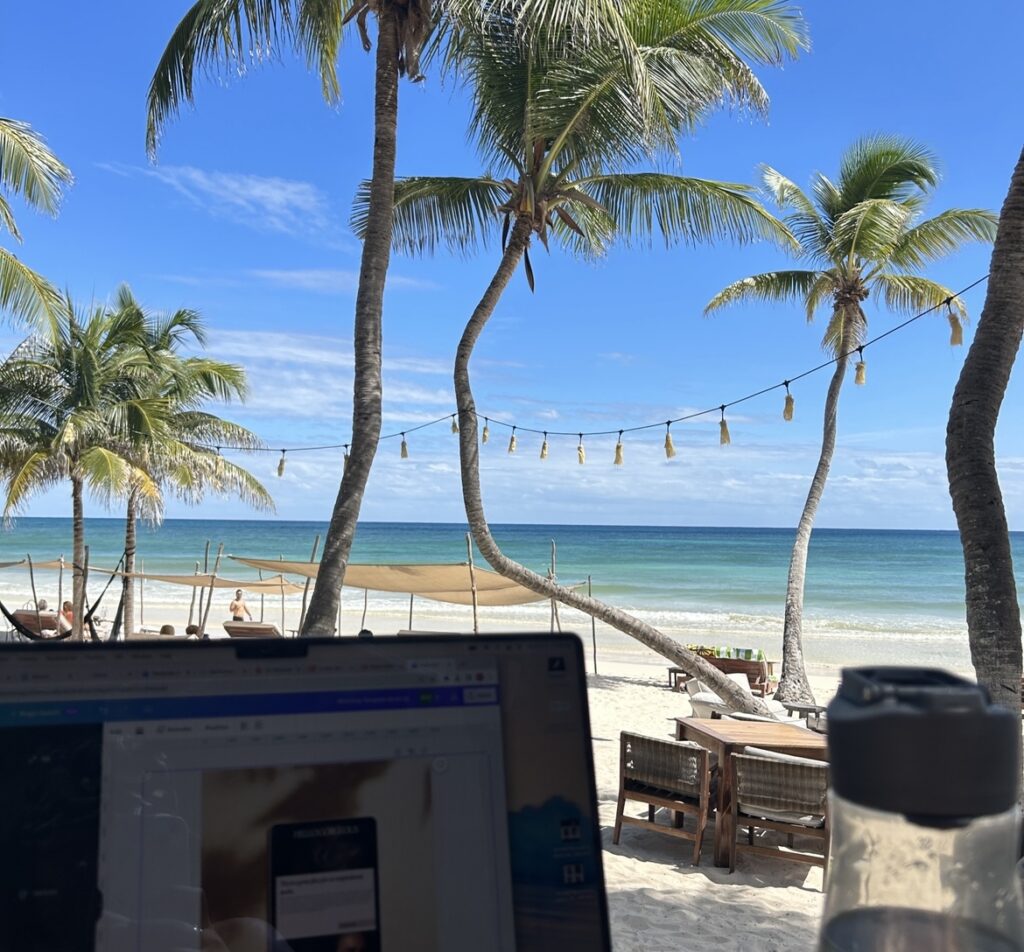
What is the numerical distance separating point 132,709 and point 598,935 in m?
0.42

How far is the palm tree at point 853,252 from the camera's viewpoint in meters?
10.3

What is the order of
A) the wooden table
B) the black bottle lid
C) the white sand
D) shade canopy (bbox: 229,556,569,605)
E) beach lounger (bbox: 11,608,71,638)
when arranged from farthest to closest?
beach lounger (bbox: 11,608,71,638) → shade canopy (bbox: 229,556,569,605) → the wooden table → the white sand → the black bottle lid

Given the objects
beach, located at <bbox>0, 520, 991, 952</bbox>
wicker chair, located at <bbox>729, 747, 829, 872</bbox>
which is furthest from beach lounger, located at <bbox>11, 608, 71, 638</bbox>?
wicker chair, located at <bbox>729, 747, 829, 872</bbox>

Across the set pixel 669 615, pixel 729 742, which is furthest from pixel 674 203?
pixel 669 615

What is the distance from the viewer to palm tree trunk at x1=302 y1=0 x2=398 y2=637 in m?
4.41

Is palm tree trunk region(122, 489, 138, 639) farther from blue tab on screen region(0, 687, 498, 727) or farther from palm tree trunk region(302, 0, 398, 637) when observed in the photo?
blue tab on screen region(0, 687, 498, 727)

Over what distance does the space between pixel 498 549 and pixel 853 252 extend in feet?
23.6

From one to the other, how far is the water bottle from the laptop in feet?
0.82

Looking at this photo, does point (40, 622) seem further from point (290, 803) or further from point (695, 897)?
point (290, 803)

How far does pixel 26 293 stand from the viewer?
7848 millimetres

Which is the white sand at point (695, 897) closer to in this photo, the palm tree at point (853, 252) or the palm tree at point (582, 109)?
the palm tree at point (582, 109)

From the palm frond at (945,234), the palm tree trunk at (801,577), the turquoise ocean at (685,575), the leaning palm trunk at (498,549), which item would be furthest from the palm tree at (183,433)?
the palm frond at (945,234)

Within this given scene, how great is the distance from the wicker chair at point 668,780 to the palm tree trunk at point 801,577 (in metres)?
A: 5.56

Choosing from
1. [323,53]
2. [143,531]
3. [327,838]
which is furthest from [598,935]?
[143,531]
